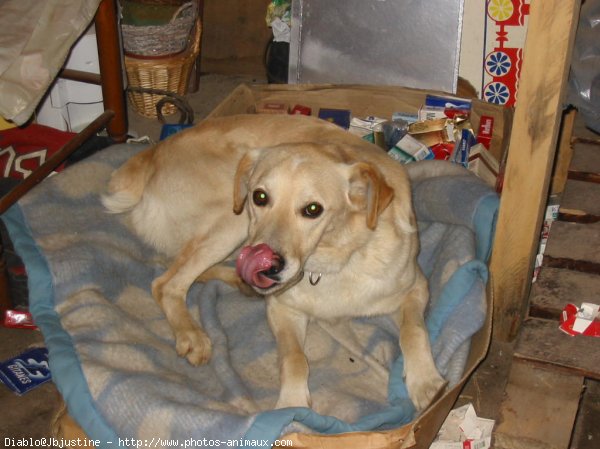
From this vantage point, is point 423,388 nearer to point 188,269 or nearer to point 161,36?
point 188,269

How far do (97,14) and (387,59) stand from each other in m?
1.70

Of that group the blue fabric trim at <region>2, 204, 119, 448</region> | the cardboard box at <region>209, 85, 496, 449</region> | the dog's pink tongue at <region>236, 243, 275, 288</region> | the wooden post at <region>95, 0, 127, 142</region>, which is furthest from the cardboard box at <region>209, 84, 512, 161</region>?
the dog's pink tongue at <region>236, 243, 275, 288</region>

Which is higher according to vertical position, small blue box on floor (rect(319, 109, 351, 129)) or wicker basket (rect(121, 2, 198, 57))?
wicker basket (rect(121, 2, 198, 57))

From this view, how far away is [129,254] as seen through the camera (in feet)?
9.66

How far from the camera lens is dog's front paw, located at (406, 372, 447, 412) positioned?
7.51 feet

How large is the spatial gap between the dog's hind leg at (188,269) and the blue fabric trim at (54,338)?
1.35 ft

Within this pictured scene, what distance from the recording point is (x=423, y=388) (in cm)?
231

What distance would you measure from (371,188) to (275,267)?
42cm

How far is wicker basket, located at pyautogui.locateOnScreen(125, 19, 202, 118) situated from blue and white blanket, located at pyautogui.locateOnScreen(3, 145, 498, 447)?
4.33ft

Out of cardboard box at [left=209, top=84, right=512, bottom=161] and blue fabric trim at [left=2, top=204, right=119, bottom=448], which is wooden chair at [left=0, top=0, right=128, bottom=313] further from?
cardboard box at [left=209, top=84, right=512, bottom=161]

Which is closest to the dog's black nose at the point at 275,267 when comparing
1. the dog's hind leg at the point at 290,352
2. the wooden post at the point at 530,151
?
the dog's hind leg at the point at 290,352

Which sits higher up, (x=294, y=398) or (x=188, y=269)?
(x=188, y=269)

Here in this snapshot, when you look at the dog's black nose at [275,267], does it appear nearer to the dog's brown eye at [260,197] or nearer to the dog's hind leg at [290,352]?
the dog's brown eye at [260,197]

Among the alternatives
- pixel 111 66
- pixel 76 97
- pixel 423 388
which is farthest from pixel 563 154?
pixel 76 97
